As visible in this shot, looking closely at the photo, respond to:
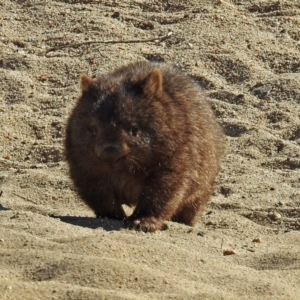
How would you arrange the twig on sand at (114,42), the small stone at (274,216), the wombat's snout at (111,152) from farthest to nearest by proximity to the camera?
the twig on sand at (114,42), the small stone at (274,216), the wombat's snout at (111,152)

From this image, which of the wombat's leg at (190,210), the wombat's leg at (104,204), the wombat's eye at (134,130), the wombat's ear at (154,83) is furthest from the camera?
the wombat's leg at (190,210)

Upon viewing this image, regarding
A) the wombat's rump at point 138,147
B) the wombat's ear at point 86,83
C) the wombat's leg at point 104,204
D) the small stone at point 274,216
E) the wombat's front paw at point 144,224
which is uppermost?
the wombat's ear at point 86,83

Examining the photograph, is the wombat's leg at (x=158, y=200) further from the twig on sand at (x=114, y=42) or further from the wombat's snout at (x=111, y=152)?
the twig on sand at (x=114, y=42)

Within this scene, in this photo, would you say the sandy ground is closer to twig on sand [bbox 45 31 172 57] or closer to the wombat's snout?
twig on sand [bbox 45 31 172 57]

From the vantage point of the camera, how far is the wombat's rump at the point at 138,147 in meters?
7.66

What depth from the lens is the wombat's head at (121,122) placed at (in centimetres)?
759

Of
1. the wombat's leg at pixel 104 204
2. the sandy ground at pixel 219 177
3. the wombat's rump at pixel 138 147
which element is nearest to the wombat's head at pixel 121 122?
the wombat's rump at pixel 138 147

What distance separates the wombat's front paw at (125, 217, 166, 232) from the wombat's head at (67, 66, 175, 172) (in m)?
0.39

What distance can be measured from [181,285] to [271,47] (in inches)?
246

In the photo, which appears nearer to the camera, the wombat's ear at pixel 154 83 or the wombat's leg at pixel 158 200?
the wombat's leg at pixel 158 200

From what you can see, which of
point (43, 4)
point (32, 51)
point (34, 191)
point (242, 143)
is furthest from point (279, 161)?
point (43, 4)

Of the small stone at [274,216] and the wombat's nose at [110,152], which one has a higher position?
the wombat's nose at [110,152]

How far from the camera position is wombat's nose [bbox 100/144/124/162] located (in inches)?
293

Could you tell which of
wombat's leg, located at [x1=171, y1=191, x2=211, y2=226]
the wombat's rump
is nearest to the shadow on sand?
the wombat's rump
